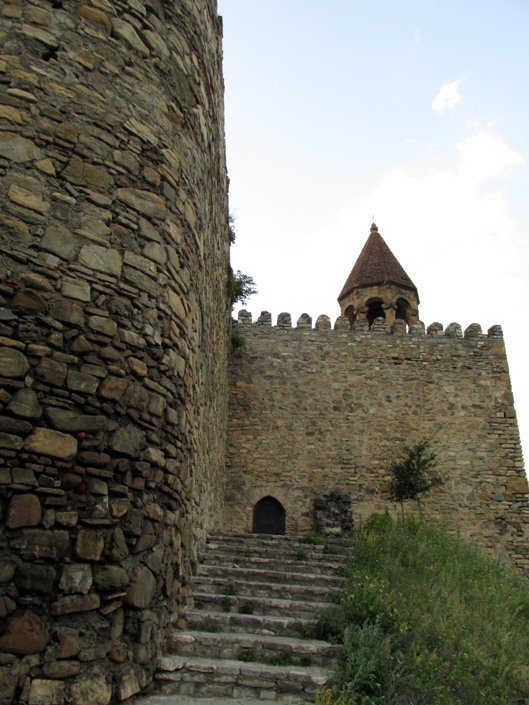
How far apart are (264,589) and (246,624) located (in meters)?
0.81

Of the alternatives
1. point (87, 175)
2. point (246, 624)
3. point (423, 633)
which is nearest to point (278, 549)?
point (246, 624)

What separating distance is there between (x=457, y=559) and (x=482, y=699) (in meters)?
4.08

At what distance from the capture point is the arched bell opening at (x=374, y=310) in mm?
19281

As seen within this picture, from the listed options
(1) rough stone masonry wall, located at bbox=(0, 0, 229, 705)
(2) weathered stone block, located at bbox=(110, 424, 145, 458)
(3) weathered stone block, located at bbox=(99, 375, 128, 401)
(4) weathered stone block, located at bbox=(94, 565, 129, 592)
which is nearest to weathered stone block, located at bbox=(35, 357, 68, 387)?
(1) rough stone masonry wall, located at bbox=(0, 0, 229, 705)

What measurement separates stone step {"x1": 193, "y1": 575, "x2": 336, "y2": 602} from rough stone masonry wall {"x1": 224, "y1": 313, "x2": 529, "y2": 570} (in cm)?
809

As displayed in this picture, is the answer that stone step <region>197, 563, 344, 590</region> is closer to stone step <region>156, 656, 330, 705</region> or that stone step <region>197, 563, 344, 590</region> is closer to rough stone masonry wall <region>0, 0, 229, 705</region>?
rough stone masonry wall <region>0, 0, 229, 705</region>

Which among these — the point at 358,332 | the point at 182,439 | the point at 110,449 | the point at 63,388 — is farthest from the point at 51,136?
the point at 358,332

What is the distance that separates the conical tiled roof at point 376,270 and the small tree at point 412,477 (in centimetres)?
729

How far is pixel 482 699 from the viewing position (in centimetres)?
419

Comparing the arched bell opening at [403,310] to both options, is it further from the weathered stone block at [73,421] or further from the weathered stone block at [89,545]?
the weathered stone block at [89,545]

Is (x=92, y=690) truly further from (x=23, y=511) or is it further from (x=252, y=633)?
(x=252, y=633)

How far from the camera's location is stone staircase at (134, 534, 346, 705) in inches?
154

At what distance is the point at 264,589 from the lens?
Answer: 5574mm

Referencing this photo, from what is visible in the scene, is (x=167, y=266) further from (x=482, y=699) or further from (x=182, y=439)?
(x=482, y=699)
